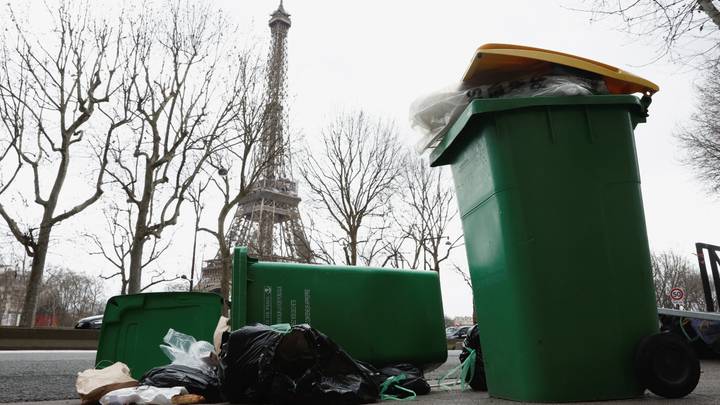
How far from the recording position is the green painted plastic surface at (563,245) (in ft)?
7.00

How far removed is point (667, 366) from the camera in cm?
210

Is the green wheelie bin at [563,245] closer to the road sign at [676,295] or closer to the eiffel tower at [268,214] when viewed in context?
the road sign at [676,295]

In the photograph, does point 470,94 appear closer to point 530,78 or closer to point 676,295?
point 530,78

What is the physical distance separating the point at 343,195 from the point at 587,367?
19.6 m

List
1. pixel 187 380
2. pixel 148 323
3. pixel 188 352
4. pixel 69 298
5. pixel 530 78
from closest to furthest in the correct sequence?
pixel 530 78 → pixel 187 380 → pixel 188 352 → pixel 148 323 → pixel 69 298

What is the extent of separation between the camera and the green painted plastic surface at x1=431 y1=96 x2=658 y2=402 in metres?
2.13

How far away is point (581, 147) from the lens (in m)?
2.32

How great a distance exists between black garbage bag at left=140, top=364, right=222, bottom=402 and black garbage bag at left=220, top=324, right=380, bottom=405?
0.35m

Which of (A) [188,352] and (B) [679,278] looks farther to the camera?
(B) [679,278]

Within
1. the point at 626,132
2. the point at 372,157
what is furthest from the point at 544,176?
the point at 372,157

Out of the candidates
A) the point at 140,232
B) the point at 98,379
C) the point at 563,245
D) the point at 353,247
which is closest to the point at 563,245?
the point at 563,245

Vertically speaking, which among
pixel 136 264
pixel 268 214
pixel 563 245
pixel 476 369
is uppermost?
pixel 268 214

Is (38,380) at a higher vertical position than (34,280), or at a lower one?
lower

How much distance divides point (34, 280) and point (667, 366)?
17.4 meters
